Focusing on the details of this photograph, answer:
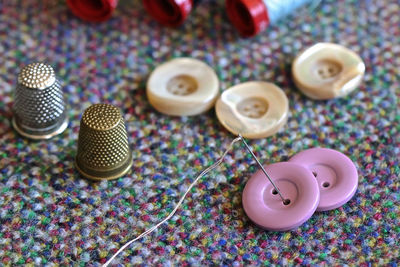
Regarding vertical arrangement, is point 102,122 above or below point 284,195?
above

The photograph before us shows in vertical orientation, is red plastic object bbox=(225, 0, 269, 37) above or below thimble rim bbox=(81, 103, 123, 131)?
below

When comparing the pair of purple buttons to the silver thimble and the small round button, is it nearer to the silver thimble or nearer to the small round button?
the small round button

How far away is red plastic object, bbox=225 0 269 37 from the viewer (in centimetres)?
106

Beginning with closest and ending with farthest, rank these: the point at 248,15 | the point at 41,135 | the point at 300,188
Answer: the point at 300,188 < the point at 41,135 < the point at 248,15

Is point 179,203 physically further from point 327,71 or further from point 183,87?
point 327,71

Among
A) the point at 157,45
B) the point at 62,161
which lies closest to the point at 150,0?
the point at 157,45

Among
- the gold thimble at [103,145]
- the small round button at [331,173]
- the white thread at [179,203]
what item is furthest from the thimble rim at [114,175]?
the small round button at [331,173]

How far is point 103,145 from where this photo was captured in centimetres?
89

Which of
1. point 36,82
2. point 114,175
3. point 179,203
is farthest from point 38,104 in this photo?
point 179,203

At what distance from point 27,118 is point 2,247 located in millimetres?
214

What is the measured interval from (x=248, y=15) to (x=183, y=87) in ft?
0.64

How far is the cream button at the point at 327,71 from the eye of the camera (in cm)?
102

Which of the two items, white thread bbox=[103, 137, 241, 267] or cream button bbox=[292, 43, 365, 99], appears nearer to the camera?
white thread bbox=[103, 137, 241, 267]

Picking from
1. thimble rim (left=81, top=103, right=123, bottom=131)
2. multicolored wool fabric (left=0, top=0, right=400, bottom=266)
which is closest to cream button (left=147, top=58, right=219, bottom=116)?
multicolored wool fabric (left=0, top=0, right=400, bottom=266)
